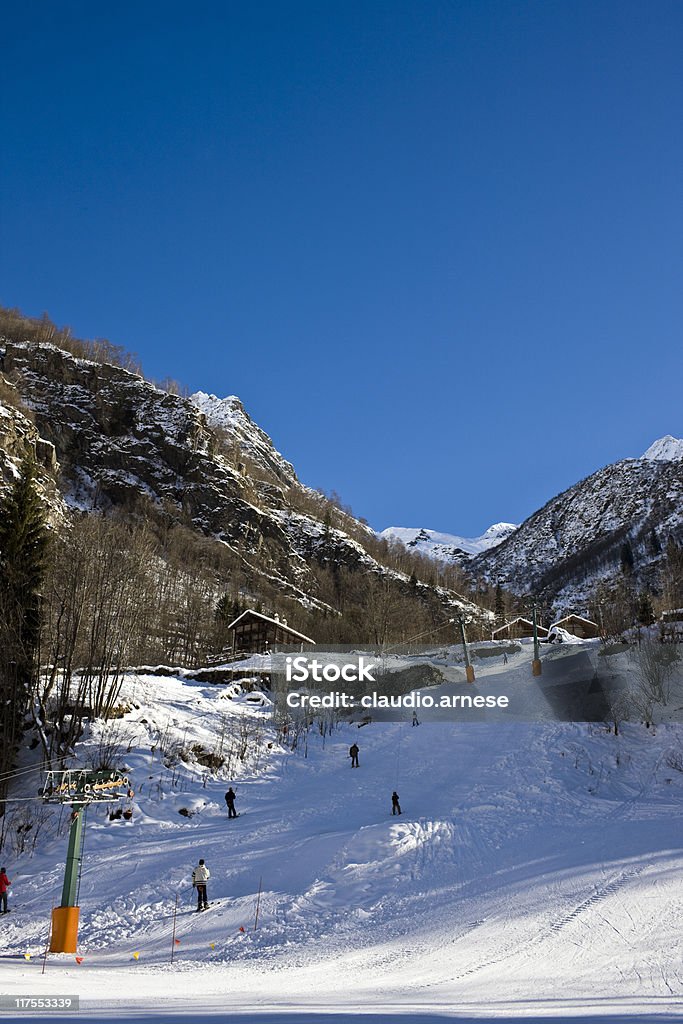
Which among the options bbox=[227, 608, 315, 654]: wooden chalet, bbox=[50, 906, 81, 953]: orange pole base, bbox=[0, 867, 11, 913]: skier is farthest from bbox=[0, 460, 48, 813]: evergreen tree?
bbox=[227, 608, 315, 654]: wooden chalet

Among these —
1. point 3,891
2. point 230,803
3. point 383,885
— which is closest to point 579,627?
point 230,803

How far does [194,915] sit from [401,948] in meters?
6.03

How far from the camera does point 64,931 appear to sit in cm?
1623

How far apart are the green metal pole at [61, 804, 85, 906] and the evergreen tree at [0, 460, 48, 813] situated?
32.8ft

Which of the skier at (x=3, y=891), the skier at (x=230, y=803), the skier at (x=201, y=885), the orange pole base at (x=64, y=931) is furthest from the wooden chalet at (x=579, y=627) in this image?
the orange pole base at (x=64, y=931)

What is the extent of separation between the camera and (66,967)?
14.2 m

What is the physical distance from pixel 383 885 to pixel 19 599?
19.2 m

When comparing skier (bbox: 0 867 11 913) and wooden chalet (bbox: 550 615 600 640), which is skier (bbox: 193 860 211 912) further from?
wooden chalet (bbox: 550 615 600 640)

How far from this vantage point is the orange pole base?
1609cm

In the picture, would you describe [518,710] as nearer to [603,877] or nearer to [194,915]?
[603,877]

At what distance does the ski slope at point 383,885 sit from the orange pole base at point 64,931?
16.2 inches

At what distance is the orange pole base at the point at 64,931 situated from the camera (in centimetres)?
1609

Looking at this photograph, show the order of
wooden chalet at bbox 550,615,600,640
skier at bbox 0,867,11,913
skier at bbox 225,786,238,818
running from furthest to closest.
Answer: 1. wooden chalet at bbox 550,615,600,640
2. skier at bbox 225,786,238,818
3. skier at bbox 0,867,11,913

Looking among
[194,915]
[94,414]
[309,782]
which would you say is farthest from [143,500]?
[194,915]
